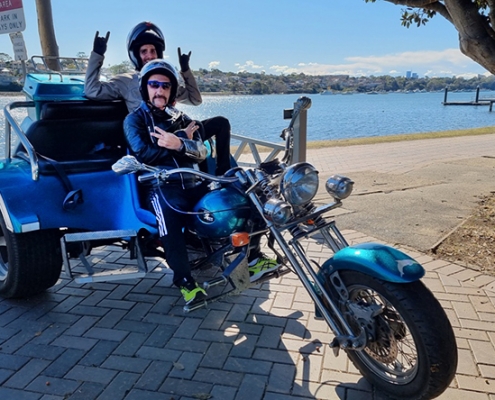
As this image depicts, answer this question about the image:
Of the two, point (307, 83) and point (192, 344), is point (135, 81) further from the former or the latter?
point (307, 83)

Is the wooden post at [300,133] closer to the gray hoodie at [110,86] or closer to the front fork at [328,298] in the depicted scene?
the gray hoodie at [110,86]

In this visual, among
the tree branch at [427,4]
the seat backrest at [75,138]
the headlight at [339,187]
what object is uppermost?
the tree branch at [427,4]

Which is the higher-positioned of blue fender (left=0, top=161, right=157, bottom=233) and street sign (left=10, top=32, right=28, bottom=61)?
street sign (left=10, top=32, right=28, bottom=61)

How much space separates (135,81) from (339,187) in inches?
94.8

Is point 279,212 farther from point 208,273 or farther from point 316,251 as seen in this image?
point 316,251

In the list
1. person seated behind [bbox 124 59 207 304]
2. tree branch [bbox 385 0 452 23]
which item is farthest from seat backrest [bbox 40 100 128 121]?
tree branch [bbox 385 0 452 23]

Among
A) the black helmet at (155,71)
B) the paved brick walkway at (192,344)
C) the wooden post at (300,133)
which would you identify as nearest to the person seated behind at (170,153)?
the black helmet at (155,71)

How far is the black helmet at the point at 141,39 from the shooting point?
4.11 m

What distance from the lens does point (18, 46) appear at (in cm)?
618

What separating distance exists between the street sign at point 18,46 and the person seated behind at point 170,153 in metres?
3.75

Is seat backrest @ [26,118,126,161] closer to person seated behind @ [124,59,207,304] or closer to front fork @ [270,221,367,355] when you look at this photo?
person seated behind @ [124,59,207,304]

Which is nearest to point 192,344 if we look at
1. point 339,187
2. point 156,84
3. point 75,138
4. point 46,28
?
point 339,187

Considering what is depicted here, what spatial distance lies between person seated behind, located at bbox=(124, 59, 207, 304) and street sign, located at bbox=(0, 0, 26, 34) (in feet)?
12.6

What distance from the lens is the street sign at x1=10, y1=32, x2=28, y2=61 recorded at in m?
6.14
